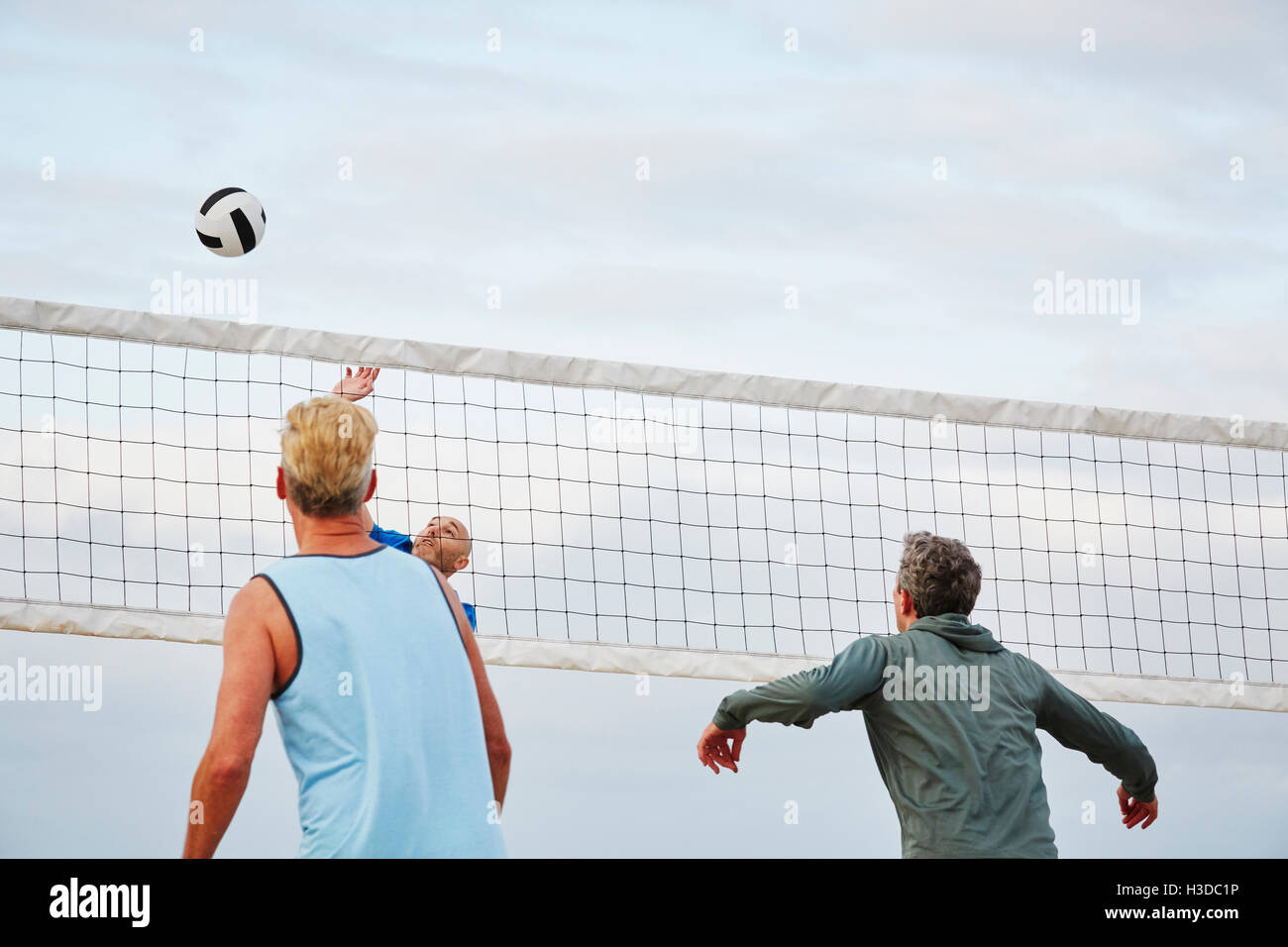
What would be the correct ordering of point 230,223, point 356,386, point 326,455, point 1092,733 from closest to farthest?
point 326,455 < point 1092,733 < point 356,386 < point 230,223

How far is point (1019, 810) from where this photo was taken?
346cm

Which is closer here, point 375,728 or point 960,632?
point 375,728

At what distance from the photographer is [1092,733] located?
149 inches

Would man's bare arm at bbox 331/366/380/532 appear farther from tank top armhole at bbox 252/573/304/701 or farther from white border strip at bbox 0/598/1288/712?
tank top armhole at bbox 252/573/304/701

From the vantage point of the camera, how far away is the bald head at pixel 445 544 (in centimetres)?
497

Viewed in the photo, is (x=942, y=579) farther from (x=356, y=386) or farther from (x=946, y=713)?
(x=356, y=386)

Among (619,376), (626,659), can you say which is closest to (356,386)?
(619,376)

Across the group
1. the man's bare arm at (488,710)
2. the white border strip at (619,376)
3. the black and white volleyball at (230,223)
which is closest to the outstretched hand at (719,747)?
the man's bare arm at (488,710)

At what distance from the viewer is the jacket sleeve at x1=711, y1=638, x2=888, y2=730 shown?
11.5ft

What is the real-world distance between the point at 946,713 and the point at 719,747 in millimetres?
684

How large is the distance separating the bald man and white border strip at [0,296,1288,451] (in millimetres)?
430

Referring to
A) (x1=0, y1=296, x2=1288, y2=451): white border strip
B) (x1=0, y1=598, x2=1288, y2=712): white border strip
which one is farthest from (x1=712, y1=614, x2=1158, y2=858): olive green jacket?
(x1=0, y1=296, x2=1288, y2=451): white border strip
